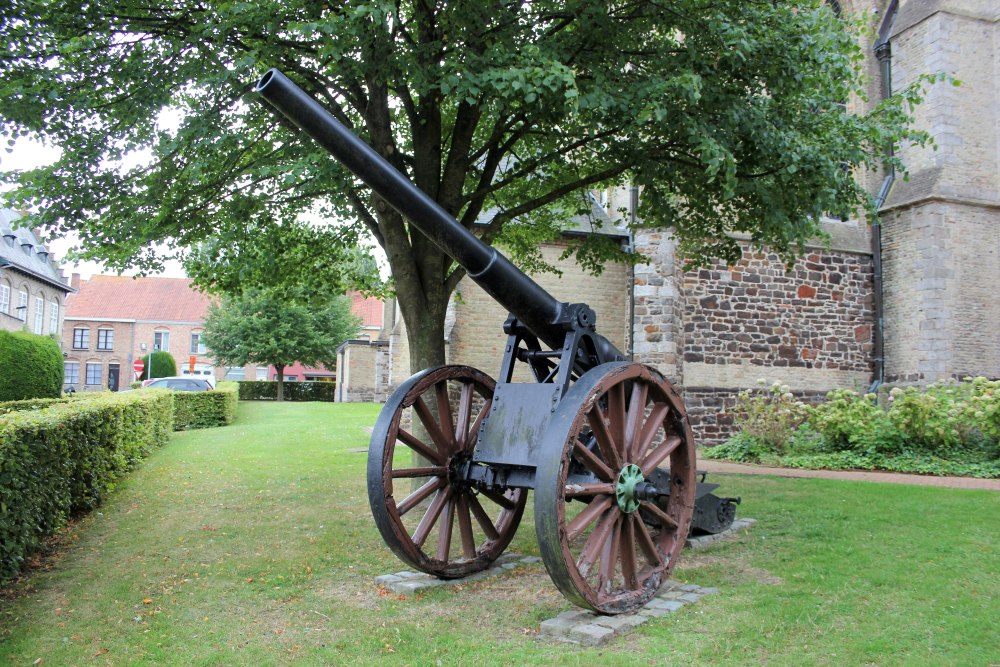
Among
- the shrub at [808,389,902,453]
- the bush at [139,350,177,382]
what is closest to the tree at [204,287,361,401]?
the bush at [139,350,177,382]

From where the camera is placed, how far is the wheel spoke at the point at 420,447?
16.6 feet

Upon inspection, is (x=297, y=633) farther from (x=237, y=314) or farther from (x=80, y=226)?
(x=237, y=314)

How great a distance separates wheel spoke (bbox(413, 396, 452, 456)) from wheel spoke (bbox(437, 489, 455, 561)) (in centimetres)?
32

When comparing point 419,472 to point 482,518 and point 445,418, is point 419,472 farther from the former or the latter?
point 482,518

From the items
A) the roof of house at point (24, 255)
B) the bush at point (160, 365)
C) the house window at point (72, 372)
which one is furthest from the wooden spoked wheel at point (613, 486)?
the house window at point (72, 372)

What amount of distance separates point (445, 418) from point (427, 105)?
3.36 metres

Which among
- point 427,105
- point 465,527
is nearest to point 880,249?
point 427,105

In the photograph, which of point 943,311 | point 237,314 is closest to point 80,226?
point 943,311

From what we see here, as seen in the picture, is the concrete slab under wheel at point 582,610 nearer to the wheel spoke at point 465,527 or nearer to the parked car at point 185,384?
the wheel spoke at point 465,527

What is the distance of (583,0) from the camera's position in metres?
6.24

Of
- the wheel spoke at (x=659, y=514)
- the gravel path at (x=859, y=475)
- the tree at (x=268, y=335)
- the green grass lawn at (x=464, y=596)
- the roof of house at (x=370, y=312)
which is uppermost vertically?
the roof of house at (x=370, y=312)

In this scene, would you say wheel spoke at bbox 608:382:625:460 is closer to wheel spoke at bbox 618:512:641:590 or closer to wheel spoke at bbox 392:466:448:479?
wheel spoke at bbox 618:512:641:590

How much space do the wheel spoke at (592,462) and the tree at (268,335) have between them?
32.8 m

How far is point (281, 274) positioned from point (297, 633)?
567 cm
